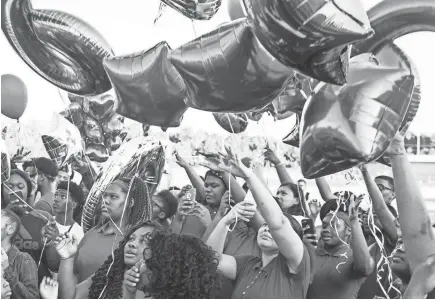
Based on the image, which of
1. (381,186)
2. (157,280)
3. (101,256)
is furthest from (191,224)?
(157,280)

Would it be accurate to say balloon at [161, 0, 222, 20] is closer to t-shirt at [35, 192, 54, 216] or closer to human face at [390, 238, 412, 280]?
human face at [390, 238, 412, 280]

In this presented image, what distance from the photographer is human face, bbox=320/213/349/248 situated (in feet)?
7.55

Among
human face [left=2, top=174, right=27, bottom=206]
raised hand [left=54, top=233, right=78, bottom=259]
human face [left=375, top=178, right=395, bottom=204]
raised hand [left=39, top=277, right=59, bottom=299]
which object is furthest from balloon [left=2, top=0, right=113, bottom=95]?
human face [left=375, top=178, right=395, bottom=204]

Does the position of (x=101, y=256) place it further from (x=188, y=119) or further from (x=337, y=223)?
(x=337, y=223)

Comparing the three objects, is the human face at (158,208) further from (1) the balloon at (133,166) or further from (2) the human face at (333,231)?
(2) the human face at (333,231)

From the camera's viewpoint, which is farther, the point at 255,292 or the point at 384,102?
the point at 255,292

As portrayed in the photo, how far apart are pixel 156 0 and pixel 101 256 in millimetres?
875

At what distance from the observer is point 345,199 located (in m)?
2.34

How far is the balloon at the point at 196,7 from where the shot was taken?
69.1 inches

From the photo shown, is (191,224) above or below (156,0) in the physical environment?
below

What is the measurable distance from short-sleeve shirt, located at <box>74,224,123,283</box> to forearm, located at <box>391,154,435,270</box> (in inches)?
38.1

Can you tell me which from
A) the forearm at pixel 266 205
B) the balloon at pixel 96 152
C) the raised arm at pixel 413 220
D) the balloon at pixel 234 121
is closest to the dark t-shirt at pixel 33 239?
the balloon at pixel 96 152

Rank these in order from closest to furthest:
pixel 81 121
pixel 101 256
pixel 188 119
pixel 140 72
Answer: pixel 140 72, pixel 101 256, pixel 188 119, pixel 81 121

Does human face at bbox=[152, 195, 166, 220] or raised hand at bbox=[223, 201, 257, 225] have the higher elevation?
raised hand at bbox=[223, 201, 257, 225]
